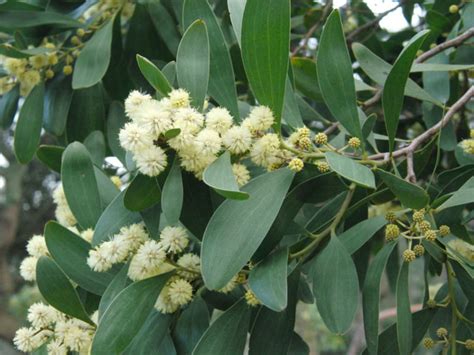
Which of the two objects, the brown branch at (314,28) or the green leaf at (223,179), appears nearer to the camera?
the green leaf at (223,179)

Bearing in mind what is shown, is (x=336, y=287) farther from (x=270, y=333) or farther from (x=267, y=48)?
(x=267, y=48)

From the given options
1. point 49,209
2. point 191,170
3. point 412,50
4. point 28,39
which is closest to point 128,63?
point 28,39

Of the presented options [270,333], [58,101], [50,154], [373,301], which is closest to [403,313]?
[373,301]

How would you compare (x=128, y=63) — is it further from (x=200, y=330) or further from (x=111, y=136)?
(x=200, y=330)

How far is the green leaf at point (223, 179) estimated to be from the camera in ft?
2.42

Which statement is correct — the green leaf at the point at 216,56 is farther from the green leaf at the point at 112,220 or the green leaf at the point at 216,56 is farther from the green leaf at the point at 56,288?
the green leaf at the point at 56,288

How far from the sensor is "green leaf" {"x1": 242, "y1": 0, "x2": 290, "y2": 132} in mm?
871

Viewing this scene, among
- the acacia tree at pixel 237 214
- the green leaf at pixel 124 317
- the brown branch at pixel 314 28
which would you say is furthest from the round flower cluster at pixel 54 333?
the brown branch at pixel 314 28

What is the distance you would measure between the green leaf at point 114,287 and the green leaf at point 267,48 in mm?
326

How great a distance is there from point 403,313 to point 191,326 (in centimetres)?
33

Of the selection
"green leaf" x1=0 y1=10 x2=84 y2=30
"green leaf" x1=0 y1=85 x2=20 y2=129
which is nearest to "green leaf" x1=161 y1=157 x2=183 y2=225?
"green leaf" x1=0 y1=10 x2=84 y2=30

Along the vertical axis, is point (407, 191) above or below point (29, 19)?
below

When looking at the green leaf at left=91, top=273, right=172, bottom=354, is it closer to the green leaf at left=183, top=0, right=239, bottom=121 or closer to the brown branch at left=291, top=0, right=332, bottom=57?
the green leaf at left=183, top=0, right=239, bottom=121

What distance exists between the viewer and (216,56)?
1.01m
